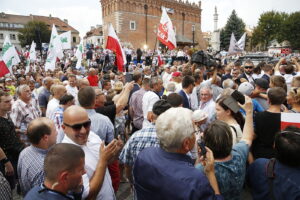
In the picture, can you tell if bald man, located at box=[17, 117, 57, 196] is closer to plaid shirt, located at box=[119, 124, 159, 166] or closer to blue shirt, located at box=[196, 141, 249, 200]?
plaid shirt, located at box=[119, 124, 159, 166]

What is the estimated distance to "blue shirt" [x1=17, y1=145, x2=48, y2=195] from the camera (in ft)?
7.20

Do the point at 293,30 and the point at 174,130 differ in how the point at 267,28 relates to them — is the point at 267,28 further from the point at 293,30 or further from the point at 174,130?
the point at 174,130

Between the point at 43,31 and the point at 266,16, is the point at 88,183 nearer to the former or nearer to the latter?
the point at 43,31

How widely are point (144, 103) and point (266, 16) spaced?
6614 cm

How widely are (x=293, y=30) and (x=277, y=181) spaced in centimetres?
6199

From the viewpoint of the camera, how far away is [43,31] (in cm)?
5612

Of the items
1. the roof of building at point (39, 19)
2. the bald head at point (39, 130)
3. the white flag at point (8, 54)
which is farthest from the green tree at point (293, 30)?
the roof of building at point (39, 19)

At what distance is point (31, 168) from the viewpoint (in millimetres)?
2232

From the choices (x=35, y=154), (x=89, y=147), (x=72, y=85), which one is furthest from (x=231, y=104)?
(x=72, y=85)

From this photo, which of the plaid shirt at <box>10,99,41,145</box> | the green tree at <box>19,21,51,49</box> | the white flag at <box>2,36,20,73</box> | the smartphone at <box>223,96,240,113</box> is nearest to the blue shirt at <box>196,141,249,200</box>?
the smartphone at <box>223,96,240,113</box>

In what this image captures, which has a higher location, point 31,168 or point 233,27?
point 233,27

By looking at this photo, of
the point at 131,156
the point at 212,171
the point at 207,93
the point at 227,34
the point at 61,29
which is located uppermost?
the point at 61,29

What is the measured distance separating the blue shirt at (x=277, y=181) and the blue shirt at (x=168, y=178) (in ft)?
1.74

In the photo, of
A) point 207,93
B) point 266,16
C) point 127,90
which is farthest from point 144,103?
point 266,16
